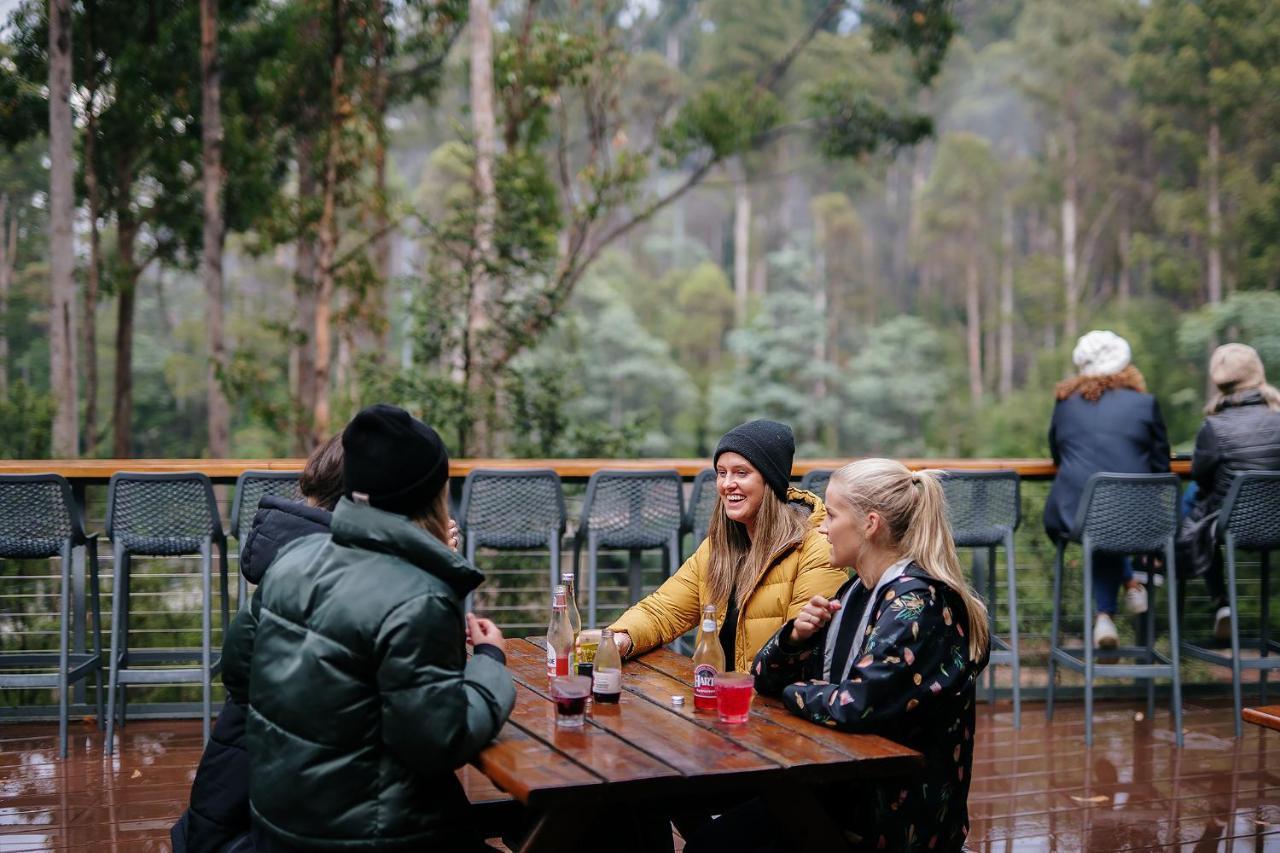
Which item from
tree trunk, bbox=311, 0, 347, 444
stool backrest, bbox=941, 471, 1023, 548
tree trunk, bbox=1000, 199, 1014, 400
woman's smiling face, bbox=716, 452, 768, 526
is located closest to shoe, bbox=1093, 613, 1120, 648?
stool backrest, bbox=941, 471, 1023, 548

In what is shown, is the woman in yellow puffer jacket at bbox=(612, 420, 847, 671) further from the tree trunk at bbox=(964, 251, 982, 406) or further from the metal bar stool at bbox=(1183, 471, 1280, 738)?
the tree trunk at bbox=(964, 251, 982, 406)

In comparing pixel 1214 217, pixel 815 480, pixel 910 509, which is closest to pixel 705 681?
pixel 910 509

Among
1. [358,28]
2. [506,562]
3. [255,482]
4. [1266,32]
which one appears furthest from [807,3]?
[255,482]

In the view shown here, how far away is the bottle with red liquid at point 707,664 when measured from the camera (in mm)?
2387

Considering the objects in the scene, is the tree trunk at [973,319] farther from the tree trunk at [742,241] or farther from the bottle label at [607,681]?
the bottle label at [607,681]

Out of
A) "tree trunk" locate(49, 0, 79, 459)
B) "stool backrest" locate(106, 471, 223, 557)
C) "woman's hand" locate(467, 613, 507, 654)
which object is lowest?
"woman's hand" locate(467, 613, 507, 654)

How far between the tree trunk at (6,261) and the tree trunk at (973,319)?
70.4 feet

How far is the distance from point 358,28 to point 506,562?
6659 mm

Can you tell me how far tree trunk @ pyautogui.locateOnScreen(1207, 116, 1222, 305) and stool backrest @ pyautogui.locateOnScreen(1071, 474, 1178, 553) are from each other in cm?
1923

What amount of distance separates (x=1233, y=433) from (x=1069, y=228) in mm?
24899

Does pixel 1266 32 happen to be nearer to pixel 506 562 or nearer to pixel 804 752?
pixel 506 562

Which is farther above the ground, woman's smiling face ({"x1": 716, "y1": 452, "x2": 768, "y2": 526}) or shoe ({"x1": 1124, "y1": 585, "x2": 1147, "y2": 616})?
woman's smiling face ({"x1": 716, "y1": 452, "x2": 768, "y2": 526})

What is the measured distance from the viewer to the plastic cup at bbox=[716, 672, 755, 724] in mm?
2293

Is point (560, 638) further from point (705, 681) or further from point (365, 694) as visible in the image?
point (365, 694)
